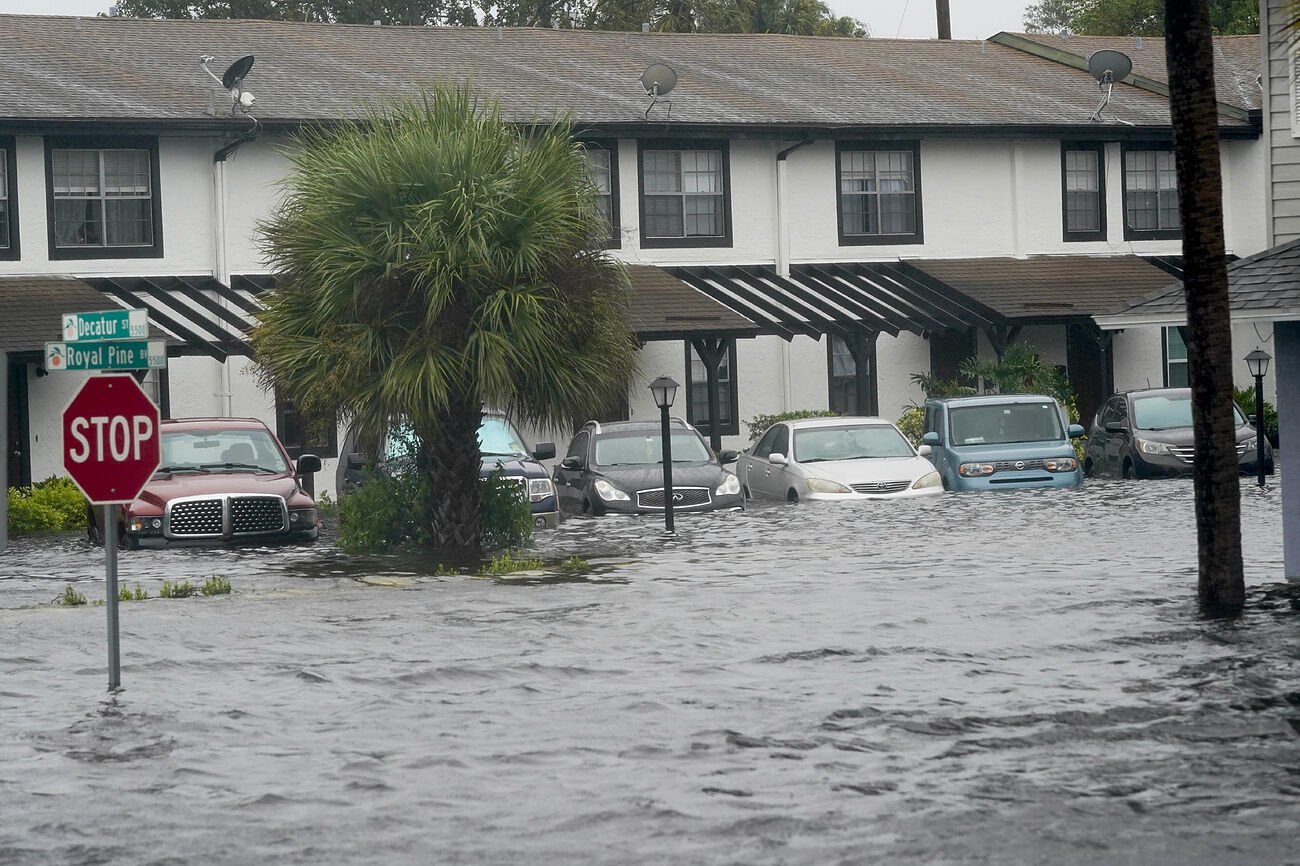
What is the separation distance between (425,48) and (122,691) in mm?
27761

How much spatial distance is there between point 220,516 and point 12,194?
1120cm

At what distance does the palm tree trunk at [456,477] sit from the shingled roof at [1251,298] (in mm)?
7790

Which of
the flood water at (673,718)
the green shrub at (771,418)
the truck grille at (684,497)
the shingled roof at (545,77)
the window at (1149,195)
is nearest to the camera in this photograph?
the flood water at (673,718)

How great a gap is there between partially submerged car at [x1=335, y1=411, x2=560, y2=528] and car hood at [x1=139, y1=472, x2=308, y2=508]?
0.79 metres

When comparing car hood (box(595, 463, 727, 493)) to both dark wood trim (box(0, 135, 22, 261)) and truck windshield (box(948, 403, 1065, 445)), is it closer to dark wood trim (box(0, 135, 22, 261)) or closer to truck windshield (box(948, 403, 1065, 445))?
truck windshield (box(948, 403, 1065, 445))

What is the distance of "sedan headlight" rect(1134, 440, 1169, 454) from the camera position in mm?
29406

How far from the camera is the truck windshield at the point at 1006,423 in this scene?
28.1 meters

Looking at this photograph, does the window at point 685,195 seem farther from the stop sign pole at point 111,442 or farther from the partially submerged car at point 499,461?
the stop sign pole at point 111,442

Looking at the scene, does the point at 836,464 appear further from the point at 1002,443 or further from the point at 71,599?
the point at 71,599

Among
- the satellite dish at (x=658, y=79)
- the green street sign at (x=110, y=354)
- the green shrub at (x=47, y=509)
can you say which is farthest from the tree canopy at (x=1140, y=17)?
the green street sign at (x=110, y=354)

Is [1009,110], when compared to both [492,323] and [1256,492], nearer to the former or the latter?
[1256,492]

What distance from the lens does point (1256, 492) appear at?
85.4 feet

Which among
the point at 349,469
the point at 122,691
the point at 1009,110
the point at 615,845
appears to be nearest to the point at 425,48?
the point at 1009,110

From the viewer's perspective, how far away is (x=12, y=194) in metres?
30.6
